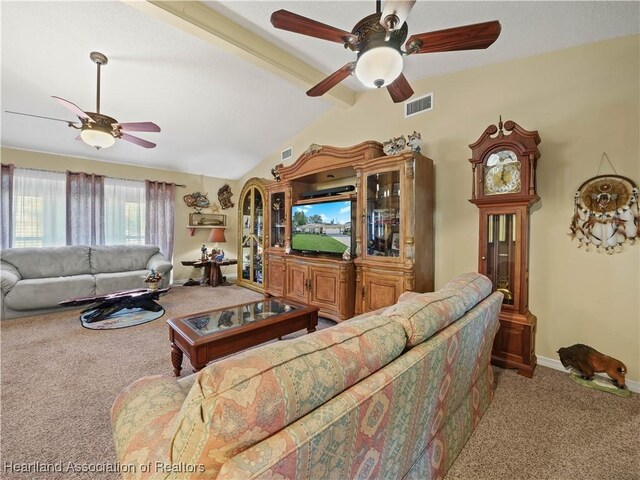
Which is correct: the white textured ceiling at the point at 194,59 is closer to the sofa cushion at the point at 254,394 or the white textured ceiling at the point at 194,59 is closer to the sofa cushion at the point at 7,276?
the sofa cushion at the point at 7,276

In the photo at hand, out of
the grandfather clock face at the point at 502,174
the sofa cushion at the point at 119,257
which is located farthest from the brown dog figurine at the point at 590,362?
the sofa cushion at the point at 119,257

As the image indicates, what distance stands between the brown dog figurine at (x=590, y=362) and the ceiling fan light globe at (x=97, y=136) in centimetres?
446

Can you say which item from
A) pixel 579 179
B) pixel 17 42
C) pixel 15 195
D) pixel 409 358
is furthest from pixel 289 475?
pixel 15 195

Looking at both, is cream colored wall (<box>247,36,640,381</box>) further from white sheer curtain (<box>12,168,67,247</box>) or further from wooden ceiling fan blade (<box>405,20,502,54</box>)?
white sheer curtain (<box>12,168,67,247</box>)

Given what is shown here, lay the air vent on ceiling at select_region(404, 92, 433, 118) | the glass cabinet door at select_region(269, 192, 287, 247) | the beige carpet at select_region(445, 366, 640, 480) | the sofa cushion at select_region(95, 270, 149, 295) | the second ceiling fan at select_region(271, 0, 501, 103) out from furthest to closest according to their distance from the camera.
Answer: the glass cabinet door at select_region(269, 192, 287, 247) → the sofa cushion at select_region(95, 270, 149, 295) → the air vent on ceiling at select_region(404, 92, 433, 118) → the second ceiling fan at select_region(271, 0, 501, 103) → the beige carpet at select_region(445, 366, 640, 480)

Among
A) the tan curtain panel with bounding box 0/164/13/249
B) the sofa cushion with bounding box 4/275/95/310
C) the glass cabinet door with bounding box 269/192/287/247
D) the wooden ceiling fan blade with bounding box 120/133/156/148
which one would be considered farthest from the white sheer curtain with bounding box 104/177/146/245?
the glass cabinet door with bounding box 269/192/287/247

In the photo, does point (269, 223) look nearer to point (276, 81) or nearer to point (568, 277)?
point (276, 81)

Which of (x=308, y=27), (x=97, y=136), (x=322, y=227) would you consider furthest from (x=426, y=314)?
(x=97, y=136)

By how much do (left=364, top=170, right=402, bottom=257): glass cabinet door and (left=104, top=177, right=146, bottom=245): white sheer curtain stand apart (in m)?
4.52

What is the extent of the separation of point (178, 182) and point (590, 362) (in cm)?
653

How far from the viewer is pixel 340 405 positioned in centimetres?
73

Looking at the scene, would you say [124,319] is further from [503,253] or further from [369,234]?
[503,253]

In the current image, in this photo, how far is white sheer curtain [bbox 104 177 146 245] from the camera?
491 centimetres

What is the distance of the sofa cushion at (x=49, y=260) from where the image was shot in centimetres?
385
